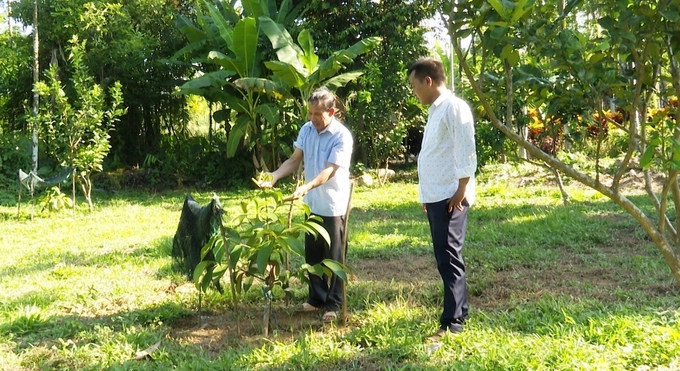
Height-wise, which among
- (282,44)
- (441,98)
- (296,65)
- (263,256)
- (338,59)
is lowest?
(263,256)

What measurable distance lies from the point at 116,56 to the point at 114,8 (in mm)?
918

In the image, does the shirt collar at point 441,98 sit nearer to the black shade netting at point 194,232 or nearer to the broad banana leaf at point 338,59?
the black shade netting at point 194,232

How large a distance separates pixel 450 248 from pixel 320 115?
1180 mm

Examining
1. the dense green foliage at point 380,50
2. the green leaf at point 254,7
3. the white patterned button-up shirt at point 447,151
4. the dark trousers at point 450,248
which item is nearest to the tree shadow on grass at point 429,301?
the dark trousers at point 450,248

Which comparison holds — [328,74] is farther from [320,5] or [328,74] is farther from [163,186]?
[163,186]

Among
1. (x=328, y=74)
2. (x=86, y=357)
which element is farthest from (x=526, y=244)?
(x=328, y=74)

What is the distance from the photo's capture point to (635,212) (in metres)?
2.89

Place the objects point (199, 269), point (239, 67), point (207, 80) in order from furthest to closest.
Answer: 1. point (239, 67)
2. point (207, 80)
3. point (199, 269)

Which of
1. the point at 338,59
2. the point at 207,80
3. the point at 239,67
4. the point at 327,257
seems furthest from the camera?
the point at 239,67

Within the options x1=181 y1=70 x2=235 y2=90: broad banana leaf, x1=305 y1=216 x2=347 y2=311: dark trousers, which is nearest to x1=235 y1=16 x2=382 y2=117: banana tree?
x1=181 y1=70 x2=235 y2=90: broad banana leaf

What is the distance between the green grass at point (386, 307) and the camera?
11.2 ft

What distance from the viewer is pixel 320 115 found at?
4.00 meters

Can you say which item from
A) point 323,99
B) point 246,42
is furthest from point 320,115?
point 246,42

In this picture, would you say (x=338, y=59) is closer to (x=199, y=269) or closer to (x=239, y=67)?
(x=239, y=67)
